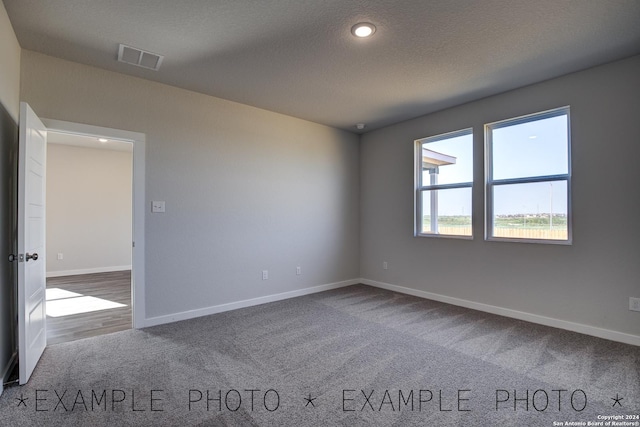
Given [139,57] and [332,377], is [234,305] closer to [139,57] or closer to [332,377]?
[332,377]

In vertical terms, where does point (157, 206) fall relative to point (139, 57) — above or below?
below

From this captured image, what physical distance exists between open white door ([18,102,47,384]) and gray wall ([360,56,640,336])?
166 inches

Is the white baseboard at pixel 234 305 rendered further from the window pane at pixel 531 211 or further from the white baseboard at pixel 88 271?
the white baseboard at pixel 88 271

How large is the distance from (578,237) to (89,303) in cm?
590

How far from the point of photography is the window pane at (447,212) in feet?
13.5

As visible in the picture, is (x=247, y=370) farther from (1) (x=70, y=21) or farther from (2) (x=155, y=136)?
(1) (x=70, y=21)

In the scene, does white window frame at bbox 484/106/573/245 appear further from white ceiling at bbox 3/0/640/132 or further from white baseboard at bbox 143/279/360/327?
white baseboard at bbox 143/279/360/327

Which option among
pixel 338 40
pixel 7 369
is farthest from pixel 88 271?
pixel 338 40

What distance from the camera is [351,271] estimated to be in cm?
537

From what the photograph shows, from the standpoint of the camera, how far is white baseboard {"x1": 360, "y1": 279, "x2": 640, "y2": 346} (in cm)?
290

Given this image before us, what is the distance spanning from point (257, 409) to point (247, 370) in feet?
1.66

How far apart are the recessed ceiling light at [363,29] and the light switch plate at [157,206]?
259 centimetres

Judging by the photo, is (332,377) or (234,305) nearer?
(332,377)

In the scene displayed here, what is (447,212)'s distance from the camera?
4.35m
